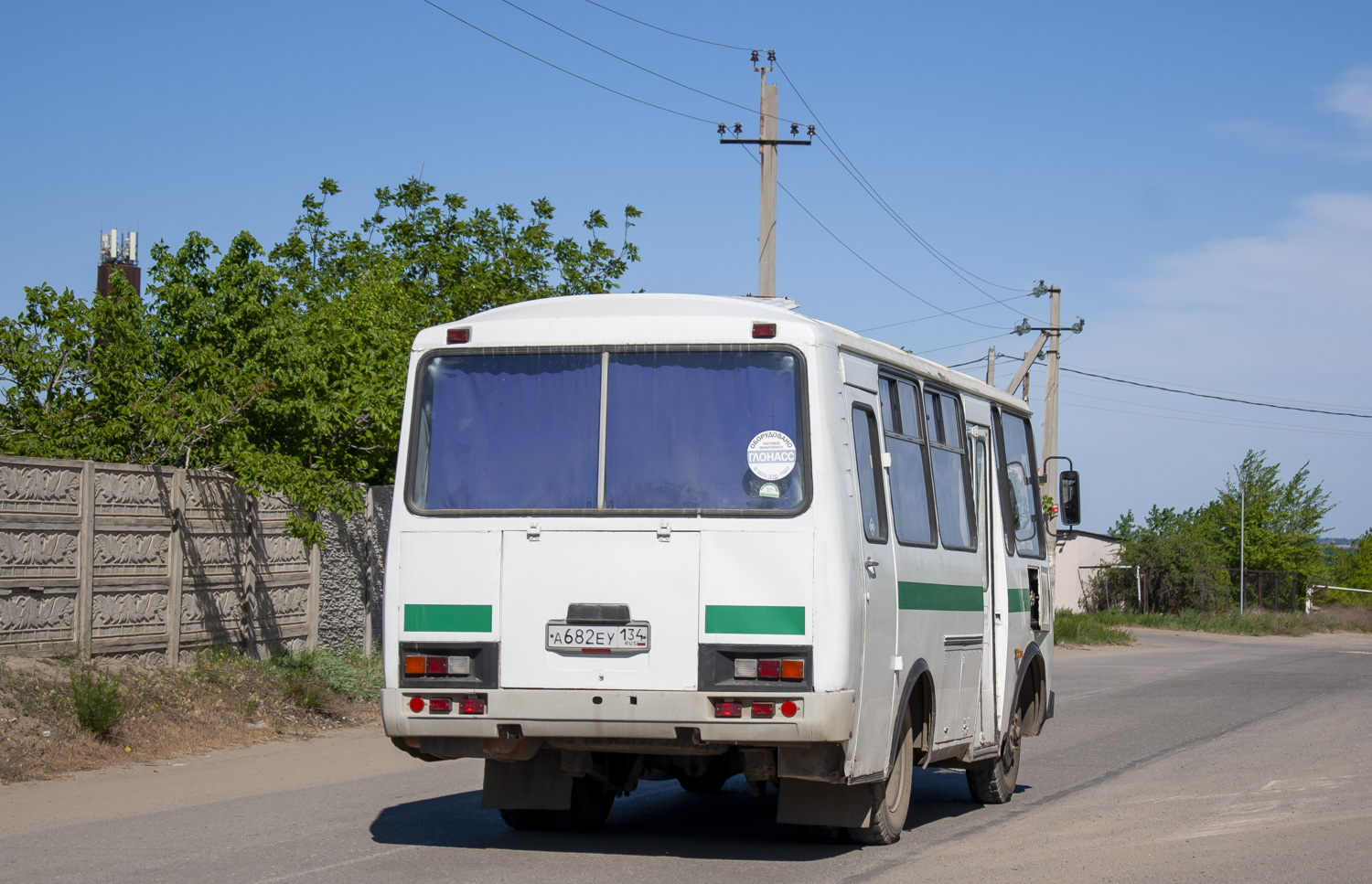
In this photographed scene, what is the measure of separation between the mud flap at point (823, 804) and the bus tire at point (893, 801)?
13 cm

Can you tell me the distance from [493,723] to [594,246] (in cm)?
1903

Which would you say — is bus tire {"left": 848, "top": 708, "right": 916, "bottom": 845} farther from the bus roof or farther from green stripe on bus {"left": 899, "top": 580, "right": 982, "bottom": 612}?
the bus roof

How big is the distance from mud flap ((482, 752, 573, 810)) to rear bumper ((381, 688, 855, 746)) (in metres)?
1.00

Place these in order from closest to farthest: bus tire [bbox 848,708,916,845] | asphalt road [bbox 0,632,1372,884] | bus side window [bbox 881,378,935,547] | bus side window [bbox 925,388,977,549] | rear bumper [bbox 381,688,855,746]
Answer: rear bumper [bbox 381,688,855,746] → asphalt road [bbox 0,632,1372,884] → bus tire [bbox 848,708,916,845] → bus side window [bbox 881,378,935,547] → bus side window [bbox 925,388,977,549]

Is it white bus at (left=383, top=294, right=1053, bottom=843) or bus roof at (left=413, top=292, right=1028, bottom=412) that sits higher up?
bus roof at (left=413, top=292, right=1028, bottom=412)

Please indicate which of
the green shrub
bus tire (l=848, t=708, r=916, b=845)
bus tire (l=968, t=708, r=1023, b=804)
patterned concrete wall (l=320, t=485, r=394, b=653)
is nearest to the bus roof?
bus tire (l=848, t=708, r=916, b=845)

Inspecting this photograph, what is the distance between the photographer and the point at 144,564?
46.0 ft

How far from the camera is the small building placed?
206 feet

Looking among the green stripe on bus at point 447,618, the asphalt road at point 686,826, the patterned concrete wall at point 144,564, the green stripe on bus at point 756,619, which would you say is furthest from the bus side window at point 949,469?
the patterned concrete wall at point 144,564

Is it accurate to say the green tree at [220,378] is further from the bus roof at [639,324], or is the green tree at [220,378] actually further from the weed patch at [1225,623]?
the weed patch at [1225,623]

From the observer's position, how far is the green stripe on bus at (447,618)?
798 cm

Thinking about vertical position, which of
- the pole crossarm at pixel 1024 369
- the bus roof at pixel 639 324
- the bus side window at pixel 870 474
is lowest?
the bus side window at pixel 870 474

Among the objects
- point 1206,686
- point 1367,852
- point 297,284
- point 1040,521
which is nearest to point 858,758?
point 1367,852

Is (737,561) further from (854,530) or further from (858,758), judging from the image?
(858,758)
